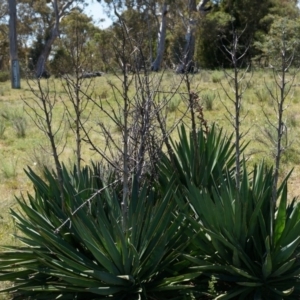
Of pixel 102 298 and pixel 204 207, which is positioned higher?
pixel 204 207

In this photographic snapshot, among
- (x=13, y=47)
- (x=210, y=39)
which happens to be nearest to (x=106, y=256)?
(x=13, y=47)

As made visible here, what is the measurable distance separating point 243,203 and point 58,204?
1.37 meters

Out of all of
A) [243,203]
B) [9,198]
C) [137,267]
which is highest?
[243,203]

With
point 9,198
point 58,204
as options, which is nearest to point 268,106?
point 9,198

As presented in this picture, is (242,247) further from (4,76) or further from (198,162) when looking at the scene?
(4,76)

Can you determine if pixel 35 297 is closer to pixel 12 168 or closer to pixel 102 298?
pixel 102 298

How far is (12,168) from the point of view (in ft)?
27.4

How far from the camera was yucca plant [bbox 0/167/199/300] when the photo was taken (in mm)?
3266

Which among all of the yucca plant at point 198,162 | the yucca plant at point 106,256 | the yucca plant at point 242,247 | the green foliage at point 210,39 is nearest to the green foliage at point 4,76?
the green foliage at point 210,39

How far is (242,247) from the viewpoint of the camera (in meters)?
3.46

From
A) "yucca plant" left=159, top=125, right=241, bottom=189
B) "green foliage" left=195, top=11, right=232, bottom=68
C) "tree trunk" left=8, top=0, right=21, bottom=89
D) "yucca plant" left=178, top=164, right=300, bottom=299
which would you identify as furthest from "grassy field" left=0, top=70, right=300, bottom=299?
"green foliage" left=195, top=11, right=232, bottom=68

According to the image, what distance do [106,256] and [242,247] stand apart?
0.82 metres

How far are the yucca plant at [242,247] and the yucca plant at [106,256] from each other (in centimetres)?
14

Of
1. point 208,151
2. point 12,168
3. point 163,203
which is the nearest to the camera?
point 163,203
